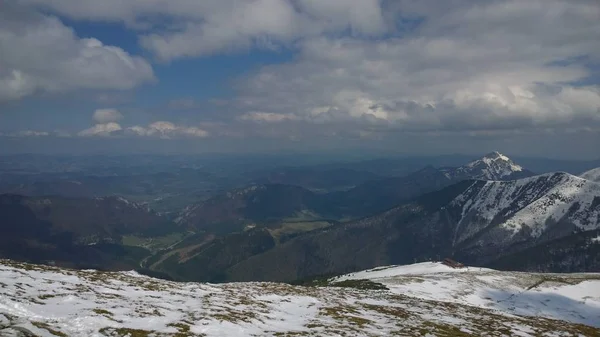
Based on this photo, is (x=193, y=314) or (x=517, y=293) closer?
(x=193, y=314)

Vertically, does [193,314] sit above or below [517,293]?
above

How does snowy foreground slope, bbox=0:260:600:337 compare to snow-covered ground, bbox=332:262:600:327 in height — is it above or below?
above

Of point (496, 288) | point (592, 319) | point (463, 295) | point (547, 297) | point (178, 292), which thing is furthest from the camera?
point (496, 288)

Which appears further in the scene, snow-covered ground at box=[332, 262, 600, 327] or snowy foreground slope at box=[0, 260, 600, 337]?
snow-covered ground at box=[332, 262, 600, 327]

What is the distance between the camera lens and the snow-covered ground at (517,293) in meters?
81.5

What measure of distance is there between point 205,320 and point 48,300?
34.5ft

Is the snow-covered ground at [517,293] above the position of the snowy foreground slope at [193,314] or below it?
below

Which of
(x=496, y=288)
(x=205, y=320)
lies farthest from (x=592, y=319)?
→ (x=205, y=320)

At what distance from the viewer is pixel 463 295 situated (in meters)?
87.7

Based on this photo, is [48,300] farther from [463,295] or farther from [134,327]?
[463,295]

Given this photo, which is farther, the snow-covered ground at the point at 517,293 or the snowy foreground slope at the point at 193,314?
the snow-covered ground at the point at 517,293

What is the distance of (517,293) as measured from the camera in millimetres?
98688

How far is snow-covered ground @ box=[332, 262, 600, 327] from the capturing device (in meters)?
81.5

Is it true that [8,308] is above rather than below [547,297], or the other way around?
above
